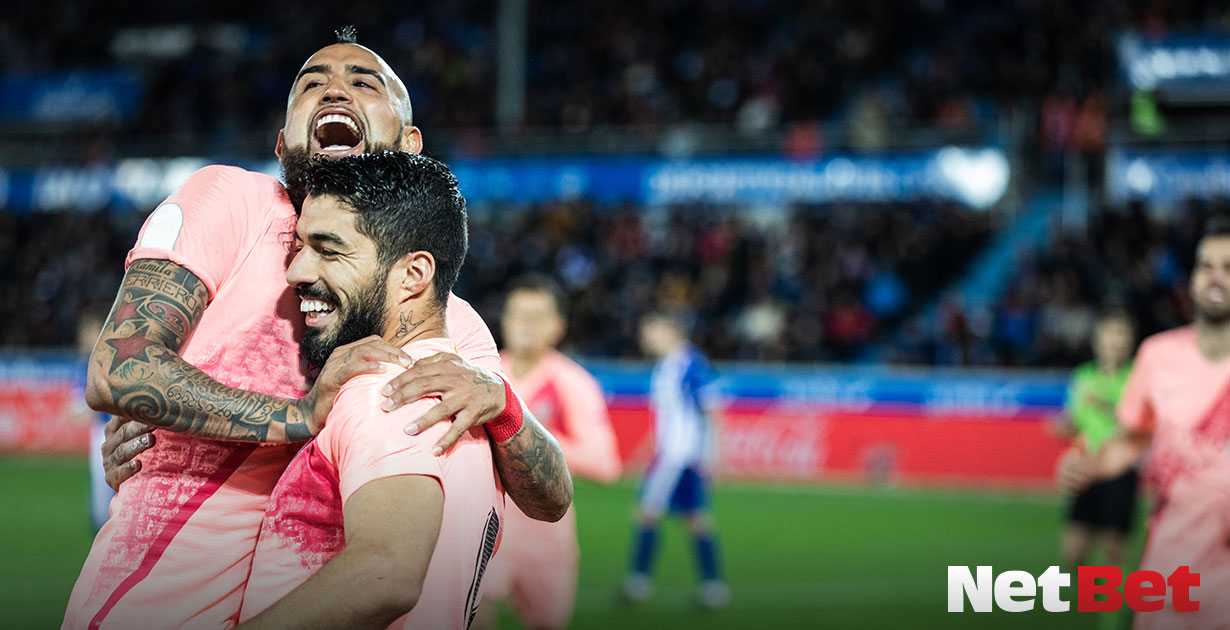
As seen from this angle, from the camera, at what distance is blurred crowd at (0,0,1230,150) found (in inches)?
867

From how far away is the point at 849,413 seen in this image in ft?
58.7

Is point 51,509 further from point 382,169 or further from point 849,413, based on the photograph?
point 382,169

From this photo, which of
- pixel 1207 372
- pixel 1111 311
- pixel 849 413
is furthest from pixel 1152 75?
pixel 1207 372

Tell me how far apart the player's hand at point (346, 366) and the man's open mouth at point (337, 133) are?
2.79 feet

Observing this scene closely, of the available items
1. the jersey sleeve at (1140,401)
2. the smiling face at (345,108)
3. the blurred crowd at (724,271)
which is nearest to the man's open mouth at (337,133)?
the smiling face at (345,108)

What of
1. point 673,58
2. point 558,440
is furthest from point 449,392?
point 673,58

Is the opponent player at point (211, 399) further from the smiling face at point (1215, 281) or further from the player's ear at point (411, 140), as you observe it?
the smiling face at point (1215, 281)

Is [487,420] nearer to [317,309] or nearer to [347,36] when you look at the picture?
[317,309]

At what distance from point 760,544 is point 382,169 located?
11065 millimetres

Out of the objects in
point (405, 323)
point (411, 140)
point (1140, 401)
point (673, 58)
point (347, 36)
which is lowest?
point (1140, 401)

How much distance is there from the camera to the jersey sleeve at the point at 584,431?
7.42 meters

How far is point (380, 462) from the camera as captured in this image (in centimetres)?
239

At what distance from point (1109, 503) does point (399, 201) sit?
8.19m

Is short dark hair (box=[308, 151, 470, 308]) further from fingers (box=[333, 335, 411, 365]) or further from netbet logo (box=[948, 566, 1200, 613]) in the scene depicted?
netbet logo (box=[948, 566, 1200, 613])
